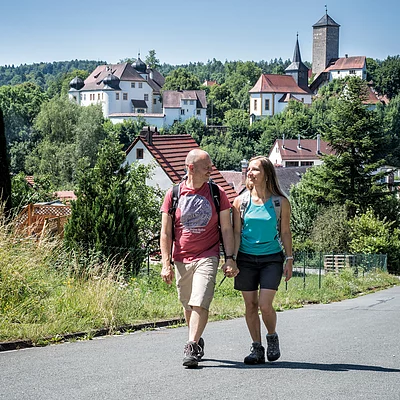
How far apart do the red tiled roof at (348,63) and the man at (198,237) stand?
17734 centimetres

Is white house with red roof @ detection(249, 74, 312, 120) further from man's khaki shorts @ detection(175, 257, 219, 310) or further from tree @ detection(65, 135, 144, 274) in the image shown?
man's khaki shorts @ detection(175, 257, 219, 310)

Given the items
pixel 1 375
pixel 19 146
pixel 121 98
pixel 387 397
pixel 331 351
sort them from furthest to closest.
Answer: pixel 121 98 → pixel 19 146 → pixel 331 351 → pixel 1 375 → pixel 387 397

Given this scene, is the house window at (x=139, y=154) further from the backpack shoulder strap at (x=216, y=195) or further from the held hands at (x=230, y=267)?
the held hands at (x=230, y=267)

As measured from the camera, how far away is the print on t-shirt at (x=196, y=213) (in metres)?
6.65

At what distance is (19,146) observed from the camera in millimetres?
95438

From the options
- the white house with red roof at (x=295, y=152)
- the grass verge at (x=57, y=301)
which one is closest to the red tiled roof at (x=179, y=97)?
the white house with red roof at (x=295, y=152)

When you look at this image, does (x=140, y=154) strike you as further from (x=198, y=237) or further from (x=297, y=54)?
(x=297, y=54)

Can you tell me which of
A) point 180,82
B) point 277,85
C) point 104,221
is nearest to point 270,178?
point 104,221

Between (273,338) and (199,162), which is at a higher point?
(199,162)

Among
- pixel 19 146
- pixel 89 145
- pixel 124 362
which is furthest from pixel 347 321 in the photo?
pixel 19 146

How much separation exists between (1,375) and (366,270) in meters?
27.2

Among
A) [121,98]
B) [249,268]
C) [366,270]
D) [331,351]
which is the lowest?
[366,270]

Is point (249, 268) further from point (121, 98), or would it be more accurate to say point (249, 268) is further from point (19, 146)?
point (121, 98)

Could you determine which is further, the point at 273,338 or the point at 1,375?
the point at 273,338
